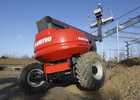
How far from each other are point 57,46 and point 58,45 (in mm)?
38

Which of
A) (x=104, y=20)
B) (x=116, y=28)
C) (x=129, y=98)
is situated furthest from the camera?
(x=116, y=28)

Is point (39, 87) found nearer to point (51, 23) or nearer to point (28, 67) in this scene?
point (28, 67)

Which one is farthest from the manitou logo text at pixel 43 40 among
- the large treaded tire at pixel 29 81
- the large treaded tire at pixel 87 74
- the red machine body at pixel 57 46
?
the large treaded tire at pixel 87 74

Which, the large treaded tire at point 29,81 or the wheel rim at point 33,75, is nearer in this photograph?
the large treaded tire at point 29,81

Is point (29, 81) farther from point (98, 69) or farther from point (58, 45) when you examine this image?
point (98, 69)

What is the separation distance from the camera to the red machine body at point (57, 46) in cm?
298

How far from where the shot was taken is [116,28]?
9484mm

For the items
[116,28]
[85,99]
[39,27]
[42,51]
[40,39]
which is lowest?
[85,99]

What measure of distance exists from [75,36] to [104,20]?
259 inches

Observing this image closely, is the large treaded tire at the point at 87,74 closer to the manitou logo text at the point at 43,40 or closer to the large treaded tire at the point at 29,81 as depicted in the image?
the manitou logo text at the point at 43,40

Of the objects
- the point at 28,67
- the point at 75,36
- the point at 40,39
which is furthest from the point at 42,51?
the point at 75,36

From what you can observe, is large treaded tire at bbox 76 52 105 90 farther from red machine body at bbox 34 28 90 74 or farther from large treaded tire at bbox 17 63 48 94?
large treaded tire at bbox 17 63 48 94

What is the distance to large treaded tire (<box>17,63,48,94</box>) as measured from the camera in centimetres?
312

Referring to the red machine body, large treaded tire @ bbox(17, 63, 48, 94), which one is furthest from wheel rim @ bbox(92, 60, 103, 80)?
large treaded tire @ bbox(17, 63, 48, 94)
